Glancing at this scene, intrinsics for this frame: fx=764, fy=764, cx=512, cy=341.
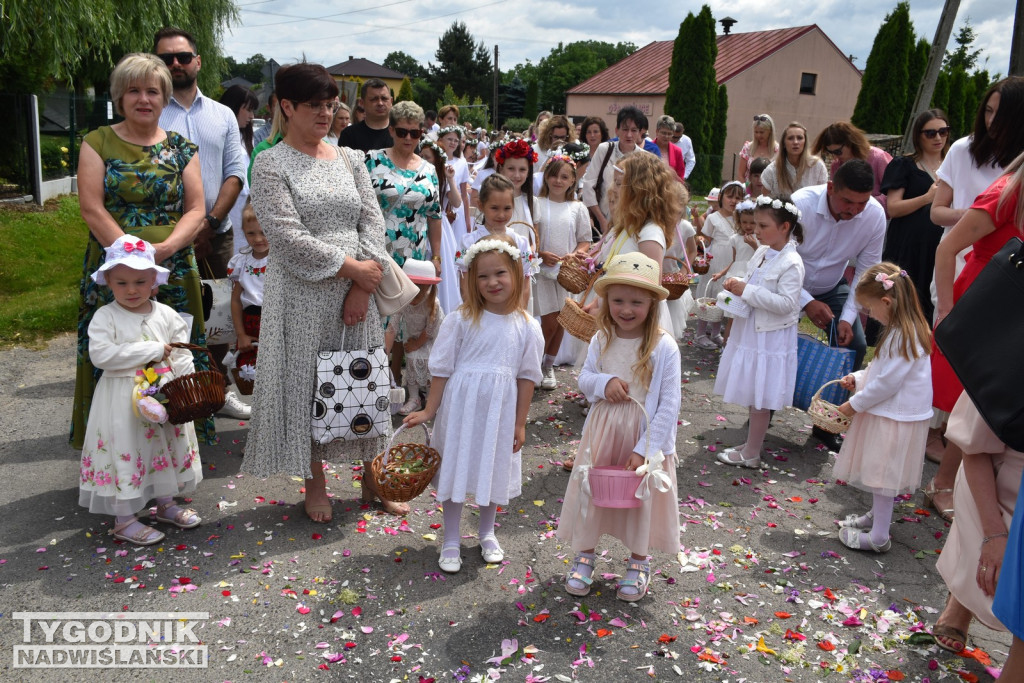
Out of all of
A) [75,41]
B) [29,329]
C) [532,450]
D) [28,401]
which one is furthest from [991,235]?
[75,41]

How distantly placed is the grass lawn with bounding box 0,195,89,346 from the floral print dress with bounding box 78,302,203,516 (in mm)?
4521

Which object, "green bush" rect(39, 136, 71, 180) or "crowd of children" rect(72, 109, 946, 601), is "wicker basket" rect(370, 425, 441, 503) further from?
"green bush" rect(39, 136, 71, 180)

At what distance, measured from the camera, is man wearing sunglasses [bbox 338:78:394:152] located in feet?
21.3

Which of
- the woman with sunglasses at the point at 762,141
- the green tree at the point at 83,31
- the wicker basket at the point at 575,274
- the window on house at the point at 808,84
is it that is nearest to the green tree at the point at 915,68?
the window on house at the point at 808,84

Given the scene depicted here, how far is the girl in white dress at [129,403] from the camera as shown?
385 centimetres

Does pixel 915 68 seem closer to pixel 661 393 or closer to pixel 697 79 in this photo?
pixel 697 79

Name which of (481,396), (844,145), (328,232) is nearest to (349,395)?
(481,396)

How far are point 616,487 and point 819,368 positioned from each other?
9.14ft

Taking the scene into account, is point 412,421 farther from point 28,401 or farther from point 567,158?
point 28,401

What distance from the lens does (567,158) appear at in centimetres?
662

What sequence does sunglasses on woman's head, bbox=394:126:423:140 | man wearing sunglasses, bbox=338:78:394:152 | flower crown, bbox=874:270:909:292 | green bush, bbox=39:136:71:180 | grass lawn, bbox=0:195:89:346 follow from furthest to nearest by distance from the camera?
green bush, bbox=39:136:71:180 → grass lawn, bbox=0:195:89:346 → man wearing sunglasses, bbox=338:78:394:152 → sunglasses on woman's head, bbox=394:126:423:140 → flower crown, bbox=874:270:909:292

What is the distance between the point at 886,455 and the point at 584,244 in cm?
325

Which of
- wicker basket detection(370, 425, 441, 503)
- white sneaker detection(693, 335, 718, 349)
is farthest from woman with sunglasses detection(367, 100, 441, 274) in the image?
white sneaker detection(693, 335, 718, 349)

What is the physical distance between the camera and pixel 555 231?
6668 millimetres
